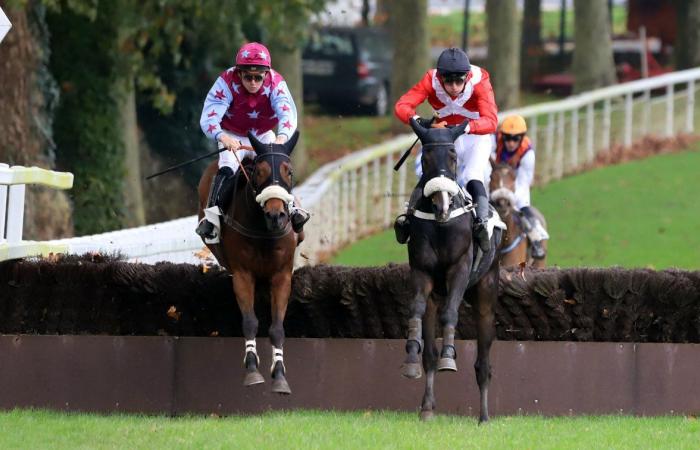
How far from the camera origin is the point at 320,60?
36219 mm

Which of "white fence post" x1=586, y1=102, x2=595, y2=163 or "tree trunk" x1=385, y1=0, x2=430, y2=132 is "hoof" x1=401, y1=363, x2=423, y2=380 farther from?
"tree trunk" x1=385, y1=0, x2=430, y2=132

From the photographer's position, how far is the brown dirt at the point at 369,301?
1196 centimetres

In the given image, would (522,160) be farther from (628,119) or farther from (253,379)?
(628,119)

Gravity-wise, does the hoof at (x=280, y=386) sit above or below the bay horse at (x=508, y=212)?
below

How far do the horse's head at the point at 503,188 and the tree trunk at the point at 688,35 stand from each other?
2097cm

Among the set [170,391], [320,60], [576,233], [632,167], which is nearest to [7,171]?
[170,391]

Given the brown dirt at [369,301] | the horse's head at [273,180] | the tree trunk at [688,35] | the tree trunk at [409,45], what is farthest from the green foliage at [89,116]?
the tree trunk at [688,35]

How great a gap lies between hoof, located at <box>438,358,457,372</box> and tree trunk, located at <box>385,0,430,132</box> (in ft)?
61.5

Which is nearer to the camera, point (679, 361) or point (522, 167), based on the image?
point (679, 361)

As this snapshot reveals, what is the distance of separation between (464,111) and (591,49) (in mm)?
22225

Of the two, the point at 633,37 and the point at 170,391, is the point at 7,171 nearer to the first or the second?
the point at 170,391

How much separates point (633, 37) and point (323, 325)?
34.8m

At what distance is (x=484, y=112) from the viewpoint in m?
11.8

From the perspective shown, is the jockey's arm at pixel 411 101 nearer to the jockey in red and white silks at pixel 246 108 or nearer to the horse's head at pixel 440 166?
the horse's head at pixel 440 166
